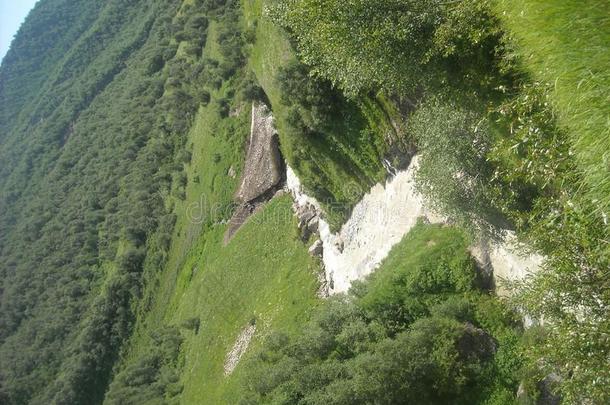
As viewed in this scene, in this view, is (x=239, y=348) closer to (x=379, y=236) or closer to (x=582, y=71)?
(x=379, y=236)

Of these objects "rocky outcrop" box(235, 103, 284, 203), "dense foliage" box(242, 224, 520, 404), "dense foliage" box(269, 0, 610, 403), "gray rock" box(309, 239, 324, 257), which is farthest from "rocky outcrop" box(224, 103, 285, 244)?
"dense foliage" box(269, 0, 610, 403)

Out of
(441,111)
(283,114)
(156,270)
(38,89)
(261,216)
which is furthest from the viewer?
(38,89)

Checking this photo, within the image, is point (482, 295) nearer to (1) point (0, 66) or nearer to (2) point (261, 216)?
(2) point (261, 216)

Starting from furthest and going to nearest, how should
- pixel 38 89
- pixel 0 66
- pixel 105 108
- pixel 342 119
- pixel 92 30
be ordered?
pixel 0 66 < pixel 38 89 < pixel 92 30 < pixel 105 108 < pixel 342 119

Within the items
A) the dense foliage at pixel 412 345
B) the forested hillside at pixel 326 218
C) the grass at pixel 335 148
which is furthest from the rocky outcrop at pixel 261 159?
the dense foliage at pixel 412 345

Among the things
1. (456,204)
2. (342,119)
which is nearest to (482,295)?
(456,204)

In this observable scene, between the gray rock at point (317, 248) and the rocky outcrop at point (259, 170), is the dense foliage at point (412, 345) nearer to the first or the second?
the gray rock at point (317, 248)

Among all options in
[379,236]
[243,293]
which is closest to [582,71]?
[379,236]
